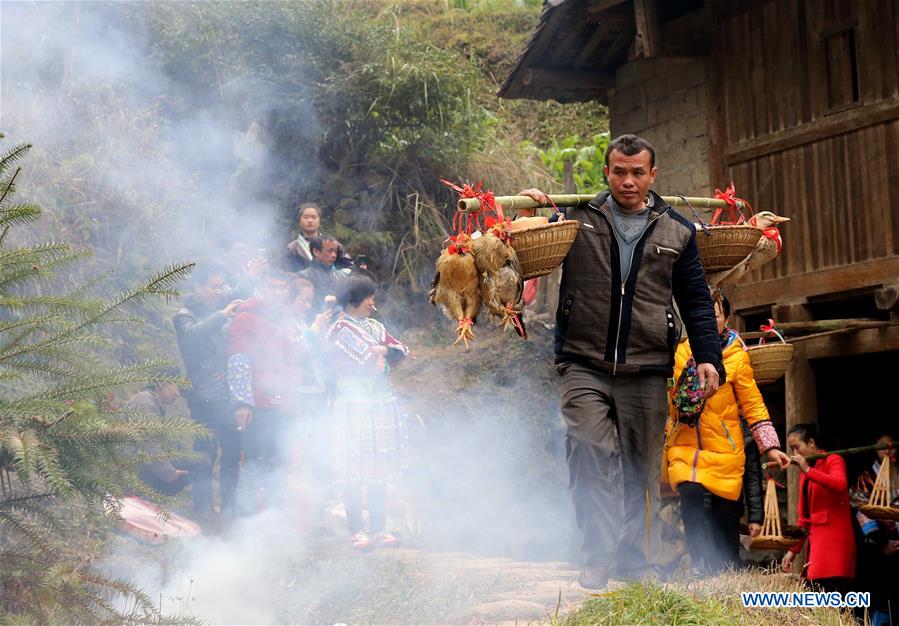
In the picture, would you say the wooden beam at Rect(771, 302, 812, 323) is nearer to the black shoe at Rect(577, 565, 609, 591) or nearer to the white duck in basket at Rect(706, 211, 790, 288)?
the white duck in basket at Rect(706, 211, 790, 288)

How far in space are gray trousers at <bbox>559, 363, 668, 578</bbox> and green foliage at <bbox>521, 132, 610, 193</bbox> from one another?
1162 cm

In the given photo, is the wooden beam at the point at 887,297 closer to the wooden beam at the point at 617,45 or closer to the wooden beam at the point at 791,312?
the wooden beam at the point at 791,312

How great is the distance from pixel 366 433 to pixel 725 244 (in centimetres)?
335

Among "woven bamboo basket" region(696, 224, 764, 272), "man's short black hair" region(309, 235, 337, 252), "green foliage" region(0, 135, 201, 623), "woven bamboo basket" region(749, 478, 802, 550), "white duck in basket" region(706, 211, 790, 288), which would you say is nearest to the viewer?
"green foliage" region(0, 135, 201, 623)

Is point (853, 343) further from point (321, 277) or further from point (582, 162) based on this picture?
point (582, 162)

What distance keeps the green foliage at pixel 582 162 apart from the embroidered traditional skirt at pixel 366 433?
358 inches

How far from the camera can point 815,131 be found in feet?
31.0

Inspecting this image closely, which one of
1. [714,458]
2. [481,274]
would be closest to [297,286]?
[714,458]

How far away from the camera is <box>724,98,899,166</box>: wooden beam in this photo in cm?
891

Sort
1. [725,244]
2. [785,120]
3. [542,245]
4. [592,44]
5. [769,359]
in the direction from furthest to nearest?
[592,44] → [785,120] → [769,359] → [725,244] → [542,245]

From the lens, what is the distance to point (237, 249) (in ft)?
31.3

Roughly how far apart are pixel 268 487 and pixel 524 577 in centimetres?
277

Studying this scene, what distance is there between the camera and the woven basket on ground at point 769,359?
7.34 metres

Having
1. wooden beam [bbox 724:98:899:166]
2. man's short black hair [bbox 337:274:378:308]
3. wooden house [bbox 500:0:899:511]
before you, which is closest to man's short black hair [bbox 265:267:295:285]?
man's short black hair [bbox 337:274:378:308]
